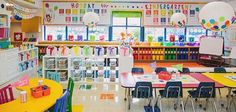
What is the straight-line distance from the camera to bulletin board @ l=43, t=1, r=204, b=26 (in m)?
14.3

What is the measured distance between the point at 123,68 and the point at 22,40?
24.5ft

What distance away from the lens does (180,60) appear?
46.5 ft

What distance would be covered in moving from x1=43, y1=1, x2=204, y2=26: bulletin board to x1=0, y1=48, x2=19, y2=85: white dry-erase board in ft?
21.7

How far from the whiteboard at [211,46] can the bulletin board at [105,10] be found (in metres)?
2.48

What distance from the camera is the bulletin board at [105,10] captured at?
14.3m

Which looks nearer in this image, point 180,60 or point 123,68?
point 123,68

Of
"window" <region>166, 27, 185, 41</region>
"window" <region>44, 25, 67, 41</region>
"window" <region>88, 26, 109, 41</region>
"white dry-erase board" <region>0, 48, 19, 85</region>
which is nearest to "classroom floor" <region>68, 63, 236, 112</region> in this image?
"white dry-erase board" <region>0, 48, 19, 85</region>

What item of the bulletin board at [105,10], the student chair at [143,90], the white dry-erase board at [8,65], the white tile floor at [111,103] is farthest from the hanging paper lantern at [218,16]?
the bulletin board at [105,10]

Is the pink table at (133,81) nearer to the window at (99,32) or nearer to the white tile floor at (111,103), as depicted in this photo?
the white tile floor at (111,103)

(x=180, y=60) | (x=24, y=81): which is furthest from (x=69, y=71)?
(x=180, y=60)

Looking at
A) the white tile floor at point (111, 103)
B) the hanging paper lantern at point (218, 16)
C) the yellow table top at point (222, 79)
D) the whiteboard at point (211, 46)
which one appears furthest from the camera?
the whiteboard at point (211, 46)

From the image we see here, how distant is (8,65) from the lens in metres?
7.51

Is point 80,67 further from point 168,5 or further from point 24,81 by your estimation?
point 168,5

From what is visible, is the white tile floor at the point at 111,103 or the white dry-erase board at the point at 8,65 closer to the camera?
the white tile floor at the point at 111,103
